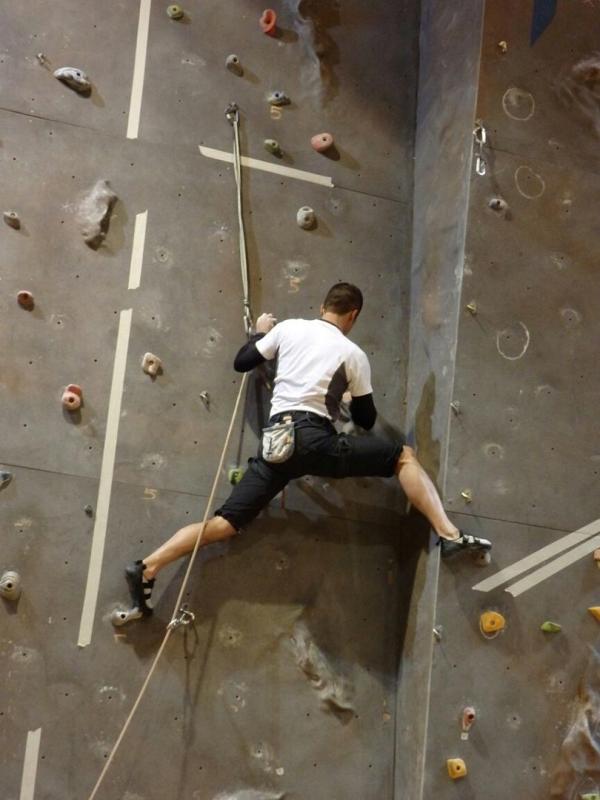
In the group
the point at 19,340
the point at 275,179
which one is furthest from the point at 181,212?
the point at 19,340

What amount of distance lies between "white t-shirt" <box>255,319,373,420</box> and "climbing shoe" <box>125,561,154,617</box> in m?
0.90

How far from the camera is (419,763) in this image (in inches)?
123

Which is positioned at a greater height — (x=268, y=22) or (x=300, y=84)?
(x=268, y=22)

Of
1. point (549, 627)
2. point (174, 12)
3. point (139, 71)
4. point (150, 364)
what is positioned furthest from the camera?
point (174, 12)

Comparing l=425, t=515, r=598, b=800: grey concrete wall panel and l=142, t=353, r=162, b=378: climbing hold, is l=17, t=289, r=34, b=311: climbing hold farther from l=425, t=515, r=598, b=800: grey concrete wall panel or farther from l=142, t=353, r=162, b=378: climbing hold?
l=425, t=515, r=598, b=800: grey concrete wall panel

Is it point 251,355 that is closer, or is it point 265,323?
point 251,355

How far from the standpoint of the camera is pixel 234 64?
151 inches

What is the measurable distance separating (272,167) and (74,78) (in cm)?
105

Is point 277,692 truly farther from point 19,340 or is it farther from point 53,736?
point 19,340

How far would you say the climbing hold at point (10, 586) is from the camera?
9.95 ft

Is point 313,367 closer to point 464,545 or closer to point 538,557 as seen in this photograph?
point 464,545

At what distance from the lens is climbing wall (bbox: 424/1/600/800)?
3.20 meters

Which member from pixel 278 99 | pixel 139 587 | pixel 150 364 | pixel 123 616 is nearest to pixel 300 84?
pixel 278 99

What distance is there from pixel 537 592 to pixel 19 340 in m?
2.63
